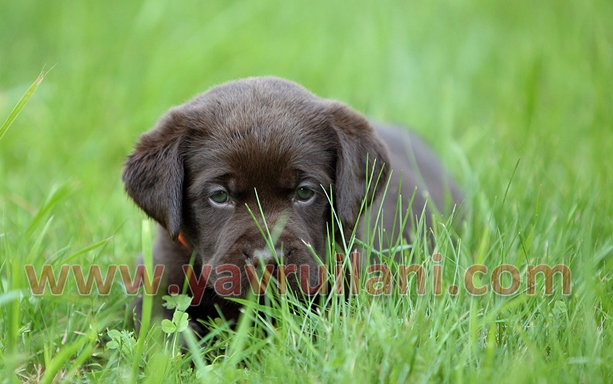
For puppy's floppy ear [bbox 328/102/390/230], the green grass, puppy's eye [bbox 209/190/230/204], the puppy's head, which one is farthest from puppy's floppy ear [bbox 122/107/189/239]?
puppy's floppy ear [bbox 328/102/390/230]

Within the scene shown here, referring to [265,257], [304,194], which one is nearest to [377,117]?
[304,194]

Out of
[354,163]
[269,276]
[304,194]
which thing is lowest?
[269,276]

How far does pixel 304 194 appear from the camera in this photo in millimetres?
3070

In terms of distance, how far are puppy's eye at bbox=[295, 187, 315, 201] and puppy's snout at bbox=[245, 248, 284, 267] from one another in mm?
355

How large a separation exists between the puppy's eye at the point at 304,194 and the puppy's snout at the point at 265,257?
0.35 m

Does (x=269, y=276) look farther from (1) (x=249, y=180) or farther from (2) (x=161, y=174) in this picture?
(2) (x=161, y=174)

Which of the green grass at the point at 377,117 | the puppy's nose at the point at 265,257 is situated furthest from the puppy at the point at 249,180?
the green grass at the point at 377,117

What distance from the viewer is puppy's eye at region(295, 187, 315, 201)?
305 centimetres

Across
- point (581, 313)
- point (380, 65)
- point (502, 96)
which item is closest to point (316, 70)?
point (380, 65)

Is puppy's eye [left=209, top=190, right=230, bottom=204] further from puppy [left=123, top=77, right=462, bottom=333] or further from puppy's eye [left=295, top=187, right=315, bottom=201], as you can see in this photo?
puppy's eye [left=295, top=187, right=315, bottom=201]

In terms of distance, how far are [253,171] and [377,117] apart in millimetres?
3164

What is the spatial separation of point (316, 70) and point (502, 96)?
1.66 meters

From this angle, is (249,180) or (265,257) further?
(249,180)

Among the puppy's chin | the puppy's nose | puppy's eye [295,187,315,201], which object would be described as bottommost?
the puppy's chin
